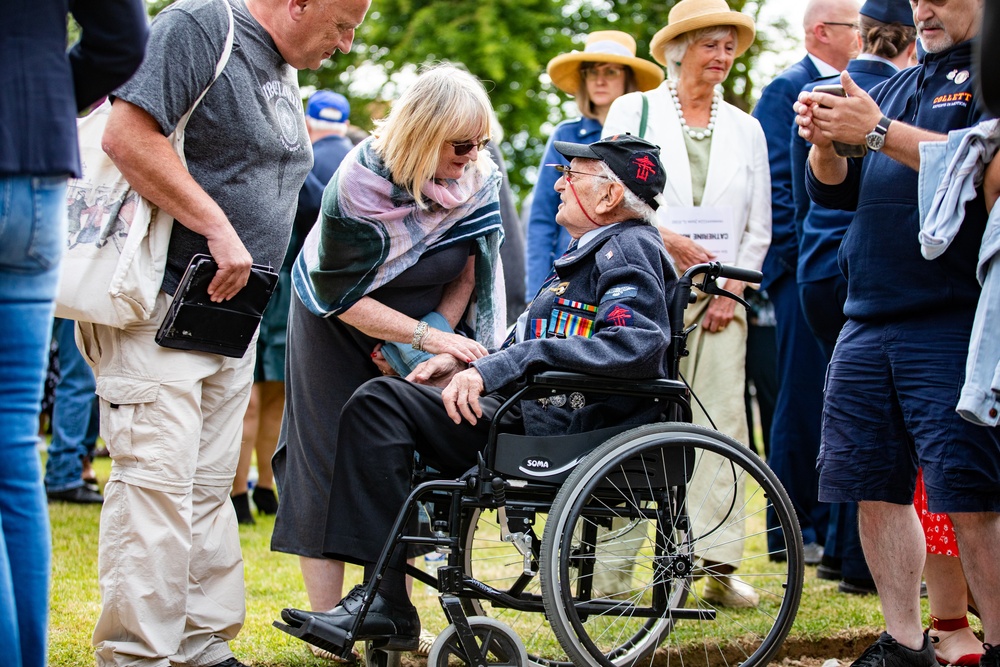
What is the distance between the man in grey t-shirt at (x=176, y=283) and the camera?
10.1 ft

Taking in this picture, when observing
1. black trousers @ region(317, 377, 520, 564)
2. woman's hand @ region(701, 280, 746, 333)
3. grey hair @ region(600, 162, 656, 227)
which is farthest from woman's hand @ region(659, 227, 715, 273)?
black trousers @ region(317, 377, 520, 564)

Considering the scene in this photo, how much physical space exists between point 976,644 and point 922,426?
83cm

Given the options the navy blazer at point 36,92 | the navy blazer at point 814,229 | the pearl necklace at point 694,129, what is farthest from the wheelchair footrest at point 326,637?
the pearl necklace at point 694,129

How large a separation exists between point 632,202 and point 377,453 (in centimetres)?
105

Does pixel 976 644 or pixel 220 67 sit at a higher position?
pixel 220 67

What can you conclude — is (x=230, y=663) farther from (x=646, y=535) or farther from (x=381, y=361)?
(x=646, y=535)

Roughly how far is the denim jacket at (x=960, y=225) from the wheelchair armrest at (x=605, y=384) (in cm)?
73

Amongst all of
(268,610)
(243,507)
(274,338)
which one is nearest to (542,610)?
(268,610)

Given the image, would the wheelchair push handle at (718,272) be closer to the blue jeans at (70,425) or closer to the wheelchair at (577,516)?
the wheelchair at (577,516)

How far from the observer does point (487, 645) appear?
2.96 meters

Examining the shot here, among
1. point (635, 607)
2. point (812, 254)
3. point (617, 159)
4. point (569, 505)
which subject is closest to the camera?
point (569, 505)

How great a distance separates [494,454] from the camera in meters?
3.03

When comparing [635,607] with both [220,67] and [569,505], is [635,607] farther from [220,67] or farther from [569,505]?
[220,67]

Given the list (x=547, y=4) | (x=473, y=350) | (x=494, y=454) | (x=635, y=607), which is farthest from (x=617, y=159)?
(x=547, y=4)
